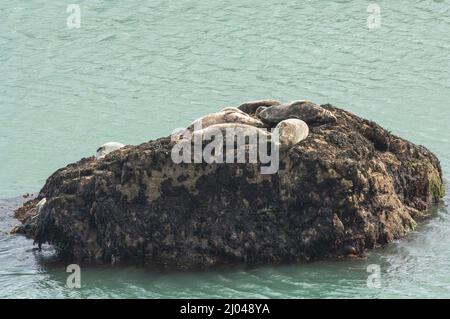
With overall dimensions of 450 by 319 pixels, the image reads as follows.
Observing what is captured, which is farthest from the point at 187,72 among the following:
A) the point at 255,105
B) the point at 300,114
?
the point at 300,114

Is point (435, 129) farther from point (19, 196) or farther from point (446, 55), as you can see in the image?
point (19, 196)

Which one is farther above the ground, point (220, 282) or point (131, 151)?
point (131, 151)

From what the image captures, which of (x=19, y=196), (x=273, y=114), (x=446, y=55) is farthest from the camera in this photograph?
(x=446, y=55)

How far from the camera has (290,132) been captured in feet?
51.3

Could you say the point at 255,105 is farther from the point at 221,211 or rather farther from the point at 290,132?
the point at 221,211

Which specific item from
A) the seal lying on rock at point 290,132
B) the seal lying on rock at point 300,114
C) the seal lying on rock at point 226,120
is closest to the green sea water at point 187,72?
the seal lying on rock at point 290,132

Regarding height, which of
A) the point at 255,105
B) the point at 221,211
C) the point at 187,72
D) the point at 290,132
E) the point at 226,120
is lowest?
the point at 221,211

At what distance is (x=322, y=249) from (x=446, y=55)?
45.4 feet

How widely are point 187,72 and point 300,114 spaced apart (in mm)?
11857

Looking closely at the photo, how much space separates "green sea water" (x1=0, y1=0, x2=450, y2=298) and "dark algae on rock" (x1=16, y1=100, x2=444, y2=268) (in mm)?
480

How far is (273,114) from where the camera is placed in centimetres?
1653

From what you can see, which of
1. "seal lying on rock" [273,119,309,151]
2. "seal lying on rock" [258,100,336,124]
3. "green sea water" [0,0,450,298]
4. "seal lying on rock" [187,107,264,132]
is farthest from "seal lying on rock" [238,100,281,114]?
"green sea water" [0,0,450,298]

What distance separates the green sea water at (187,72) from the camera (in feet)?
73.7
